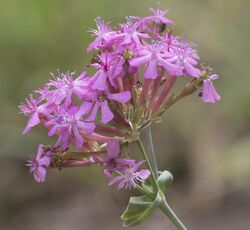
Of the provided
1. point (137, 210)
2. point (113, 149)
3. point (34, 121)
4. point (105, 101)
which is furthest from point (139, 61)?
point (137, 210)

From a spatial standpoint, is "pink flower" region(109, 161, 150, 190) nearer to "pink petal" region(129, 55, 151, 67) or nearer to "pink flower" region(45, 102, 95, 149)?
"pink flower" region(45, 102, 95, 149)

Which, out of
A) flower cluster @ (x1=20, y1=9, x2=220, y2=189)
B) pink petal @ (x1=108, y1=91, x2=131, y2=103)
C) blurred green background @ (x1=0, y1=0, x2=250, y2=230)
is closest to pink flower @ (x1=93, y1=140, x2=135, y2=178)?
flower cluster @ (x1=20, y1=9, x2=220, y2=189)

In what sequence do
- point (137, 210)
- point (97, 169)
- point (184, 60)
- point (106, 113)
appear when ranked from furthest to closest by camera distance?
1. point (97, 169)
2. point (137, 210)
3. point (184, 60)
4. point (106, 113)

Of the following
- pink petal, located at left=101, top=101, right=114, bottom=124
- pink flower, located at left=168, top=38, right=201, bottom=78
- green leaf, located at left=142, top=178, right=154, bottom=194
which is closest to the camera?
pink petal, located at left=101, top=101, right=114, bottom=124

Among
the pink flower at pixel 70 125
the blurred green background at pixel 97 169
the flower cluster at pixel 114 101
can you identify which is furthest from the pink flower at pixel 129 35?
the blurred green background at pixel 97 169

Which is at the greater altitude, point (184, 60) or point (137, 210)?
point (184, 60)

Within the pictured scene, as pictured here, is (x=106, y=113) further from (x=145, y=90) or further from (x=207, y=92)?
(x=207, y=92)

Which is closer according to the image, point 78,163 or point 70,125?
point 70,125

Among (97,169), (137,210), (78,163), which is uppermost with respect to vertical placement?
(78,163)

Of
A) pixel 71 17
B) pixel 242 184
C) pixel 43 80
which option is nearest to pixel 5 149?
pixel 43 80
